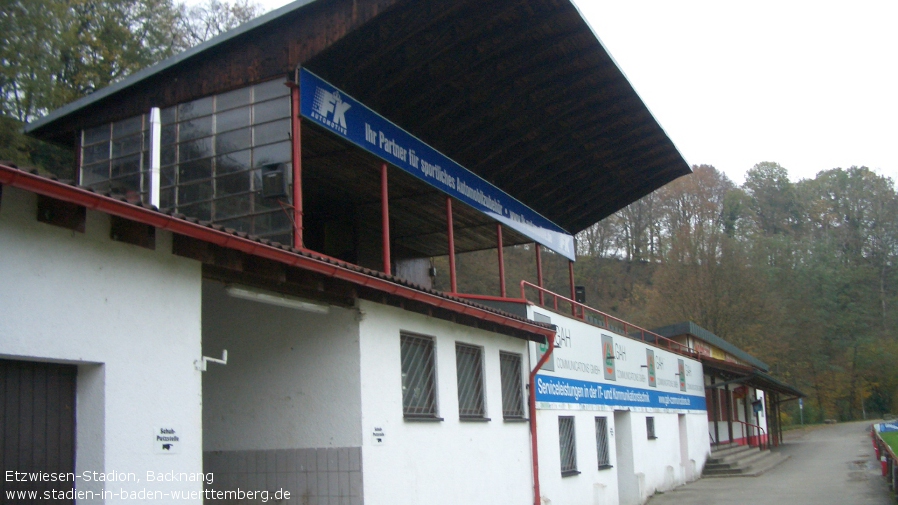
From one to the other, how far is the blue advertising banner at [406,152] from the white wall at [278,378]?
3.33m

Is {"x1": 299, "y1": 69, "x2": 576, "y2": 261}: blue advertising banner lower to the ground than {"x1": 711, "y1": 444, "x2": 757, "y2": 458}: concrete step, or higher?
higher

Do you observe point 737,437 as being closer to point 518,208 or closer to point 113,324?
point 518,208

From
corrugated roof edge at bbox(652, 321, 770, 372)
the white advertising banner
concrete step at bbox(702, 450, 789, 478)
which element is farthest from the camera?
corrugated roof edge at bbox(652, 321, 770, 372)

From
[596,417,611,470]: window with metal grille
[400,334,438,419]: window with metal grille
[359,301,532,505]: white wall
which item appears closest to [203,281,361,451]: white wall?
[359,301,532,505]: white wall

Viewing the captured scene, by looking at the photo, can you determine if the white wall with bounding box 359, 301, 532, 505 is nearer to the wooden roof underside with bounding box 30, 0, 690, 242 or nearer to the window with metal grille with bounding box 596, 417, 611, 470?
the wooden roof underside with bounding box 30, 0, 690, 242

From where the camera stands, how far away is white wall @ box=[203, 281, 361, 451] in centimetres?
852

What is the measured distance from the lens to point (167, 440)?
19.9 feet

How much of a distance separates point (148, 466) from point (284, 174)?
5099 millimetres

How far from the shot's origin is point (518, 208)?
1862 centimetres

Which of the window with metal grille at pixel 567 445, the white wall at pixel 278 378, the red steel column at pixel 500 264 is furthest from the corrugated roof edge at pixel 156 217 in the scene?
the red steel column at pixel 500 264

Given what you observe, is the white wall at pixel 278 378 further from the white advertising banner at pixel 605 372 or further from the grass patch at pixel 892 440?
the grass patch at pixel 892 440

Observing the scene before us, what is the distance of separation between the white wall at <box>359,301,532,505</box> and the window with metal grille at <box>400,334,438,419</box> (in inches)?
4.0

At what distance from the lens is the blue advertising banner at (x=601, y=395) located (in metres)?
14.0

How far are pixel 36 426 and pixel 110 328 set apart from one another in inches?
30.3
